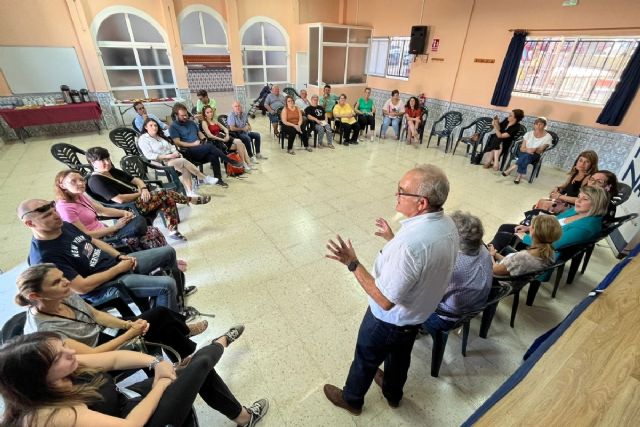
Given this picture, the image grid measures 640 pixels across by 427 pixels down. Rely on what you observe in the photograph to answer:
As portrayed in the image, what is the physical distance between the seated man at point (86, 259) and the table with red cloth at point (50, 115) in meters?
6.02

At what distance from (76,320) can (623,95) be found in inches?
267

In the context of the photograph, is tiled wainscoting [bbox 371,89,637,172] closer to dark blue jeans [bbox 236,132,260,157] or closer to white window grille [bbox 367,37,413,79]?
white window grille [bbox 367,37,413,79]

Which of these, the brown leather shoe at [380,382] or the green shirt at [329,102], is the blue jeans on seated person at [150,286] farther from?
the green shirt at [329,102]

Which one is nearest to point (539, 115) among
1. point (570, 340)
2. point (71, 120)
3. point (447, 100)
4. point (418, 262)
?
point (447, 100)

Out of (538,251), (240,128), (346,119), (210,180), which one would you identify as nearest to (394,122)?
(346,119)

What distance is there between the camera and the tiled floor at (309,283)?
68.0 inches

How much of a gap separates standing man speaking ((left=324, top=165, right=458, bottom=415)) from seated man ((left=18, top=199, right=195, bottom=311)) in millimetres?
1343

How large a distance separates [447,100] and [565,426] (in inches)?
276

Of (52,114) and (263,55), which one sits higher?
(263,55)

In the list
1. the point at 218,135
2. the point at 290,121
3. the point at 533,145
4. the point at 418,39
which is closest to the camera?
the point at 533,145

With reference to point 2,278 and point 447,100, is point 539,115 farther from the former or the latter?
point 2,278

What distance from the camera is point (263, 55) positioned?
8406 millimetres

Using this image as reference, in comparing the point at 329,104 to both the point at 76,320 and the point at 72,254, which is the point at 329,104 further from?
the point at 76,320

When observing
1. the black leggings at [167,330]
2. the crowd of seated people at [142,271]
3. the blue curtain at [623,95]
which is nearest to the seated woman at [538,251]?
the crowd of seated people at [142,271]
